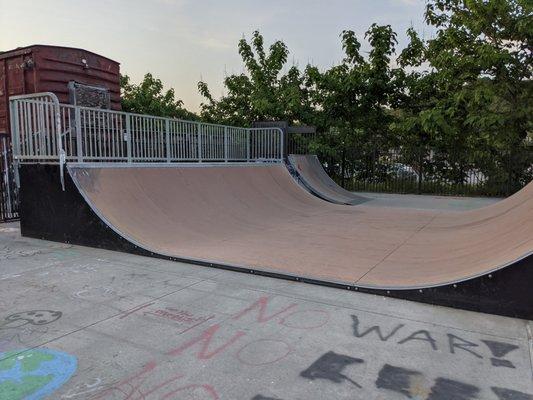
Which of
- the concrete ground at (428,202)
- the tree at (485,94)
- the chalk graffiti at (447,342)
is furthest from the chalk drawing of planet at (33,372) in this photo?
the tree at (485,94)

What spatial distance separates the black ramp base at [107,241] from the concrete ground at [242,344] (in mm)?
130

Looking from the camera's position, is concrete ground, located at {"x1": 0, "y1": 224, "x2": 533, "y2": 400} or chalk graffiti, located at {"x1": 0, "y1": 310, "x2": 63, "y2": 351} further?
chalk graffiti, located at {"x1": 0, "y1": 310, "x2": 63, "y2": 351}

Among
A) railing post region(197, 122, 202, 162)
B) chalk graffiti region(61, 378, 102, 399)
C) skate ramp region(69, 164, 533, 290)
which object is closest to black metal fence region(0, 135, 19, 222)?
skate ramp region(69, 164, 533, 290)

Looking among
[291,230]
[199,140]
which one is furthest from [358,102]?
[291,230]

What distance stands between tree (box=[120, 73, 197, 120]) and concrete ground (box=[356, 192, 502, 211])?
13177 millimetres

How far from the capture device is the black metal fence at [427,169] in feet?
51.4

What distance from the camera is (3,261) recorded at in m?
5.87

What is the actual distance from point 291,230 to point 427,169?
11328 mm

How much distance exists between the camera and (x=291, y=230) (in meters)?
7.96

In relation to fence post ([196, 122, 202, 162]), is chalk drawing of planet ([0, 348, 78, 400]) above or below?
below

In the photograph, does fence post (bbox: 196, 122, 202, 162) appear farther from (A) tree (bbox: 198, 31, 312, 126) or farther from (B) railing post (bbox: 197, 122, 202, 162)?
(A) tree (bbox: 198, 31, 312, 126)

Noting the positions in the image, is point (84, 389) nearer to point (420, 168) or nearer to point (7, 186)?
point (7, 186)

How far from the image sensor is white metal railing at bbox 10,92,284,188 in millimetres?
7449

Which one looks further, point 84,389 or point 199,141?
point 199,141
